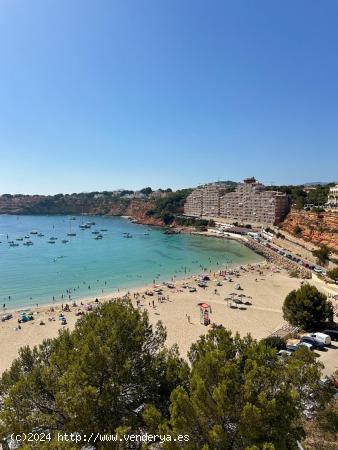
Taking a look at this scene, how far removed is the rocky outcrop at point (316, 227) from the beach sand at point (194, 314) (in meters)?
15.1

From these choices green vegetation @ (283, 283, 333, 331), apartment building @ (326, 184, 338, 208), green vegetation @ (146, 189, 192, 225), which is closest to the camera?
green vegetation @ (283, 283, 333, 331)

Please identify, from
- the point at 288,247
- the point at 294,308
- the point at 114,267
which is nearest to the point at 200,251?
the point at 288,247

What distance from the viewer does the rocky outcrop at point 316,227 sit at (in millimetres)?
58975

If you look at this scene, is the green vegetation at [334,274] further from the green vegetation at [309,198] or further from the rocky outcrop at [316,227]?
the green vegetation at [309,198]

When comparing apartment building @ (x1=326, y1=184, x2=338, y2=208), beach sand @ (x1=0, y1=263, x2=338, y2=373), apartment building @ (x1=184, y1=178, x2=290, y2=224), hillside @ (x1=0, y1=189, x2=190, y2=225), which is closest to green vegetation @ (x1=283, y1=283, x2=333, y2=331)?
beach sand @ (x1=0, y1=263, x2=338, y2=373)

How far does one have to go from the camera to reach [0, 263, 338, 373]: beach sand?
27.4 meters

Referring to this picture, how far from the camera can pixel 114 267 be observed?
58.3 meters

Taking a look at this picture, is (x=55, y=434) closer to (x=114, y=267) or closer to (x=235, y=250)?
(x=114, y=267)

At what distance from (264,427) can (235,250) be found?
6803 cm

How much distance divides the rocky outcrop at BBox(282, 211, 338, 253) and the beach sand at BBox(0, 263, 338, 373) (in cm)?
1512

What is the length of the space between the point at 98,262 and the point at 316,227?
133 feet

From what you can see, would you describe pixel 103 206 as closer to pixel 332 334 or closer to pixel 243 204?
pixel 243 204

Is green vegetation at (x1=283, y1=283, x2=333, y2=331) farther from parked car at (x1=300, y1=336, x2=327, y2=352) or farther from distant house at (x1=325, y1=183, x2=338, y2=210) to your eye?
distant house at (x1=325, y1=183, x2=338, y2=210)

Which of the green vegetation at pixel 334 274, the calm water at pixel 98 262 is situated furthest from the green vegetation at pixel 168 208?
the green vegetation at pixel 334 274
